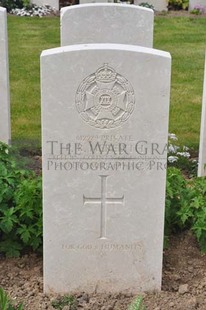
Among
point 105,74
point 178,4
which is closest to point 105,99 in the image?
point 105,74

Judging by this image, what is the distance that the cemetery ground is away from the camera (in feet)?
13.8

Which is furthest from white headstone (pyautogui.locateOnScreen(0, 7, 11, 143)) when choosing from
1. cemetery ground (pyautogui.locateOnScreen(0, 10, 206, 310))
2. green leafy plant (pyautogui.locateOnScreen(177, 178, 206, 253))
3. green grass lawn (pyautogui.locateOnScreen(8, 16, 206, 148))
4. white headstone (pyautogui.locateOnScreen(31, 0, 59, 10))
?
white headstone (pyautogui.locateOnScreen(31, 0, 59, 10))

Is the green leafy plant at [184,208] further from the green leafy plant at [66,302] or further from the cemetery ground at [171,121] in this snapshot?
the green leafy plant at [66,302]

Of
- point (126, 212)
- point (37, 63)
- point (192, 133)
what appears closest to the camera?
point (126, 212)

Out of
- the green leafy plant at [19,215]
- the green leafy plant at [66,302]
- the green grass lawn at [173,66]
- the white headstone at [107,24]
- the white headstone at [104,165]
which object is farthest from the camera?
the green grass lawn at [173,66]

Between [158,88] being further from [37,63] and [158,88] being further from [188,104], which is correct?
[37,63]

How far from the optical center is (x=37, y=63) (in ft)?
34.2

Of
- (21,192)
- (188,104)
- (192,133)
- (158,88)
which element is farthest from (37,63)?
(158,88)

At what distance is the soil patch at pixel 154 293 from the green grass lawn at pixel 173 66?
8.67 feet

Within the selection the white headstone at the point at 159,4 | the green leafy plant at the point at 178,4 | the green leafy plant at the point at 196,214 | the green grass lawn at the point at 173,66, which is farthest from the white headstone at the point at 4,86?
the green leafy plant at the point at 178,4

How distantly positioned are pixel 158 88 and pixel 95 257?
1111 mm

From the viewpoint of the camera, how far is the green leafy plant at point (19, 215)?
4496mm

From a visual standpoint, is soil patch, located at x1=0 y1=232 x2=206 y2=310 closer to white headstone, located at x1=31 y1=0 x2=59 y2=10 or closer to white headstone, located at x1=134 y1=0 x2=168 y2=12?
white headstone, located at x1=31 y1=0 x2=59 y2=10

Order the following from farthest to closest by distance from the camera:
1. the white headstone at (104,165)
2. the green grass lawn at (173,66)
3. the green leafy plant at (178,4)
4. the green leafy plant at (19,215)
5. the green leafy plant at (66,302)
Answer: the green leafy plant at (178,4) < the green grass lawn at (173,66) < the green leafy plant at (19,215) < the green leafy plant at (66,302) < the white headstone at (104,165)
